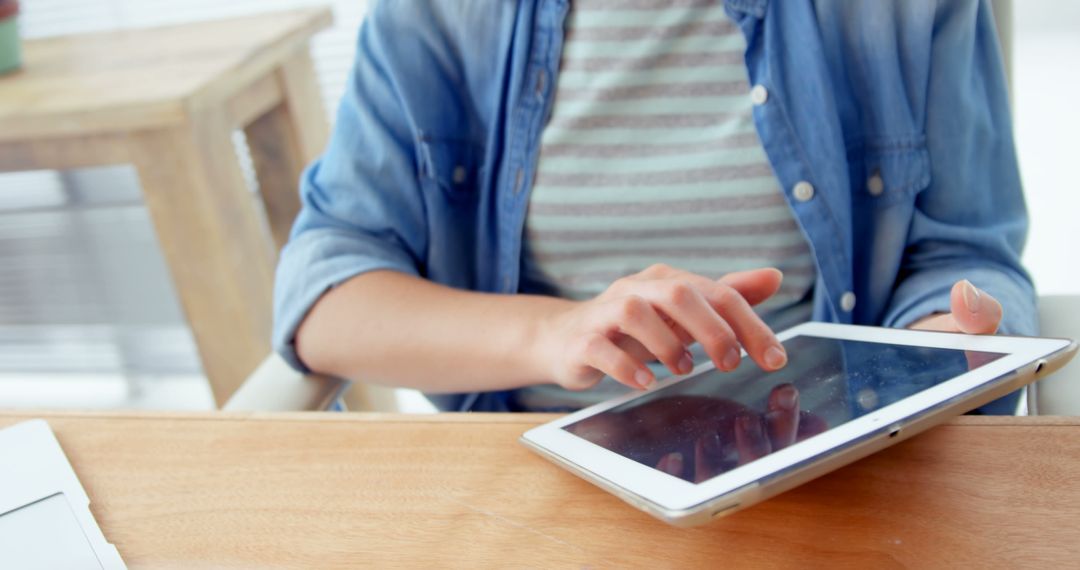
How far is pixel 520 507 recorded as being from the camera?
17.7 inches

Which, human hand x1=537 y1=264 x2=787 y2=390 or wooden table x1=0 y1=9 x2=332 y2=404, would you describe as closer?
human hand x1=537 y1=264 x2=787 y2=390

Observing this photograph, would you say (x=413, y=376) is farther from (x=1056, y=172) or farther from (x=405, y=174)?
(x=1056, y=172)

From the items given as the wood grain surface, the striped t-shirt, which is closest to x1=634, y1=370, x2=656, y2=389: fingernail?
the striped t-shirt

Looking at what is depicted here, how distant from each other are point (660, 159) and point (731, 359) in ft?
0.80

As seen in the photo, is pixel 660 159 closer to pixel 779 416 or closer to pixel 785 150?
pixel 785 150

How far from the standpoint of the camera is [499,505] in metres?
0.45

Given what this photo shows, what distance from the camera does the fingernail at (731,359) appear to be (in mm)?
492

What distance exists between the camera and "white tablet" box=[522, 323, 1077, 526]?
0.40 meters

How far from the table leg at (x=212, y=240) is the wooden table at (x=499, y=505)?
572mm

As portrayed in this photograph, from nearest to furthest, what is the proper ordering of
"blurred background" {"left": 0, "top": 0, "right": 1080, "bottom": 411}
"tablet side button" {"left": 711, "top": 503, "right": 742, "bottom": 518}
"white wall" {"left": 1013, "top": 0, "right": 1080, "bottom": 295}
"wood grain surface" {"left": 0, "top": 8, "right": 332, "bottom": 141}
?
1. "tablet side button" {"left": 711, "top": 503, "right": 742, "bottom": 518}
2. "wood grain surface" {"left": 0, "top": 8, "right": 332, "bottom": 141}
3. "white wall" {"left": 1013, "top": 0, "right": 1080, "bottom": 295}
4. "blurred background" {"left": 0, "top": 0, "right": 1080, "bottom": 411}

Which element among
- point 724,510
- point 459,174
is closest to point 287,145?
point 459,174

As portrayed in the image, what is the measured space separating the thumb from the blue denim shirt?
→ 13 centimetres

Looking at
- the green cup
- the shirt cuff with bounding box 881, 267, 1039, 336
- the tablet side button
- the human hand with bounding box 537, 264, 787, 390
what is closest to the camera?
the tablet side button

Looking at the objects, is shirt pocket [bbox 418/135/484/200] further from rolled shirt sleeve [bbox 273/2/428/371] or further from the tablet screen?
the tablet screen
